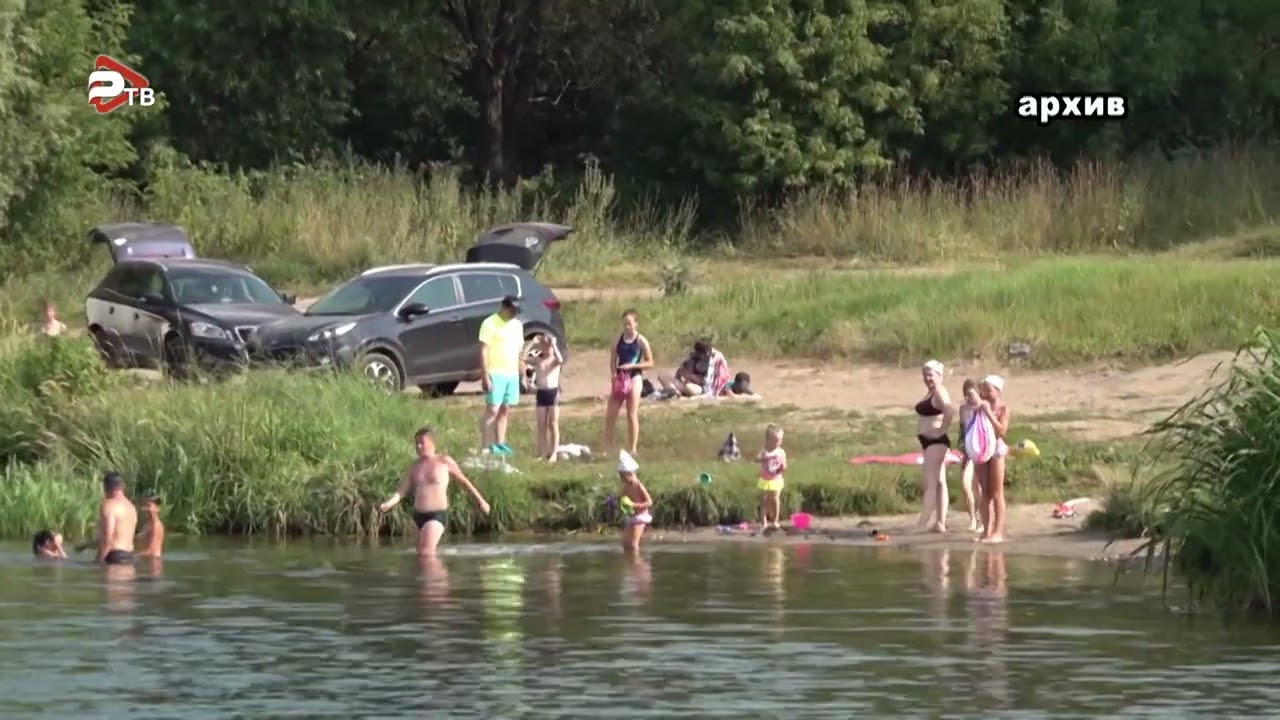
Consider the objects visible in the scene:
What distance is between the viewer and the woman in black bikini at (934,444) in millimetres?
24609

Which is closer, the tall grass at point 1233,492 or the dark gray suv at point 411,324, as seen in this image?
the tall grass at point 1233,492

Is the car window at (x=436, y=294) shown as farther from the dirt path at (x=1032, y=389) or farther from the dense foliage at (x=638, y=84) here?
the dense foliage at (x=638, y=84)

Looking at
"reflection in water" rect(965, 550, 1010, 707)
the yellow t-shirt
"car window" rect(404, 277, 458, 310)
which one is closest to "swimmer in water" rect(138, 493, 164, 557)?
the yellow t-shirt

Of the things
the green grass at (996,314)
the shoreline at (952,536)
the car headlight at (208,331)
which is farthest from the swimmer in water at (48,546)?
the green grass at (996,314)

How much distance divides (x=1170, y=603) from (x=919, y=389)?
11.8 metres

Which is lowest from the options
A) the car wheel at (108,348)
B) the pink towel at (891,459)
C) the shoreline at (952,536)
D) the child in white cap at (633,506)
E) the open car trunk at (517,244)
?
the shoreline at (952,536)

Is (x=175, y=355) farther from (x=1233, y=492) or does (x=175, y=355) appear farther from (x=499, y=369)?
(x=1233, y=492)

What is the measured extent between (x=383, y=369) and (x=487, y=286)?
2354mm

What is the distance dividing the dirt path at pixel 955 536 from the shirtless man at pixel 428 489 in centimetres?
207

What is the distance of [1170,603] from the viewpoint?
20484 millimetres

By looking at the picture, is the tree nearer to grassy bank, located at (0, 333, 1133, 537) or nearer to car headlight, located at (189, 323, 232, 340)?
car headlight, located at (189, 323, 232, 340)

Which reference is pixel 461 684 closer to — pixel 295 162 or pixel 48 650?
pixel 48 650

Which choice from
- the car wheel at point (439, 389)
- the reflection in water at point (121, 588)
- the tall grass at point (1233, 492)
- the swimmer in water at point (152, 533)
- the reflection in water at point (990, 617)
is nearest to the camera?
the reflection in water at point (990, 617)

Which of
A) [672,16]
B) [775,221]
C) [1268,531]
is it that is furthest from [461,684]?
[672,16]
